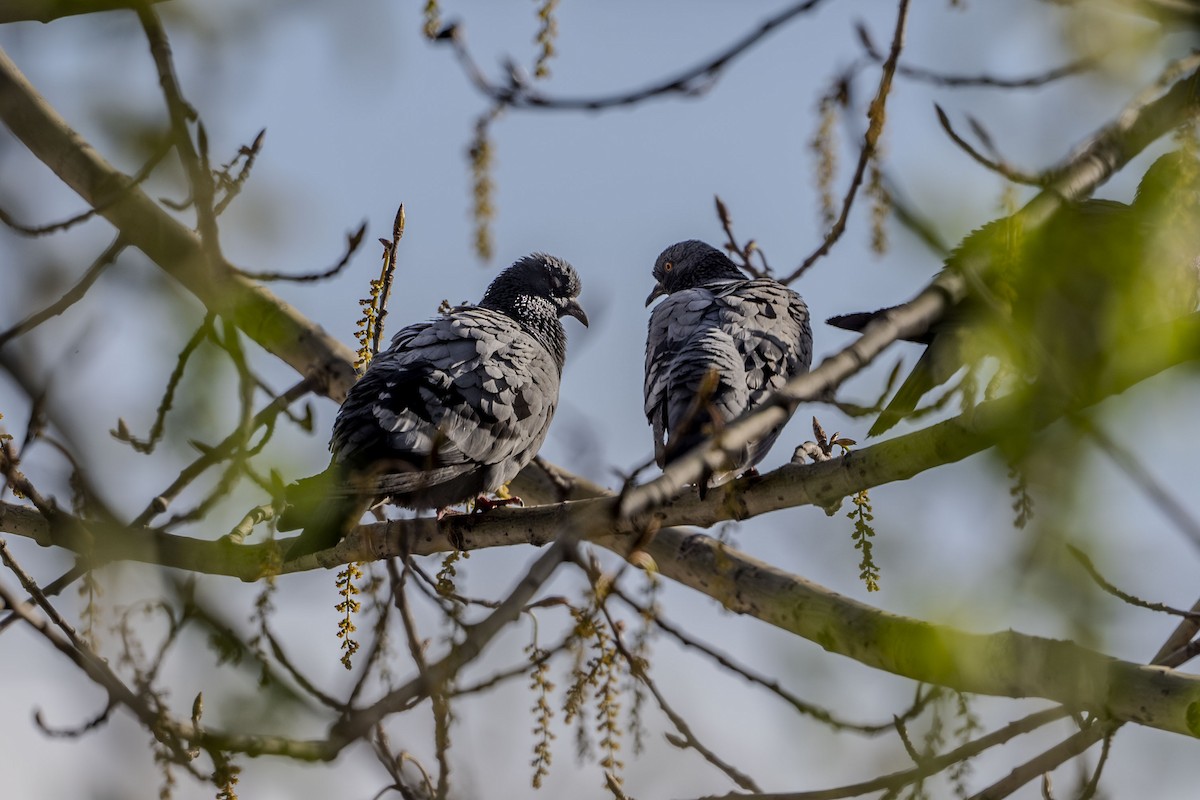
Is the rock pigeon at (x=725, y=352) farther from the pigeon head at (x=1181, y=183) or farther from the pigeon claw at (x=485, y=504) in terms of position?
the pigeon head at (x=1181, y=183)

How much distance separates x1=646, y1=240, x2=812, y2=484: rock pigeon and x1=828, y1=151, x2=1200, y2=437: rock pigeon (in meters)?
1.45

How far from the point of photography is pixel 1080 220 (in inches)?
93.9

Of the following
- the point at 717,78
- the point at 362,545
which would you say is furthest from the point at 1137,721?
the point at 362,545

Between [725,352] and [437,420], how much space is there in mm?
1160

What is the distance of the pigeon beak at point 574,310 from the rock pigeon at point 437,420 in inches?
27.9

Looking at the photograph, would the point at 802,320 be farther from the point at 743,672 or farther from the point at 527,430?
the point at 743,672

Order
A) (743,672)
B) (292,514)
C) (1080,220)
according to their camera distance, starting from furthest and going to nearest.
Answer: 1. (292,514)
2. (743,672)
3. (1080,220)

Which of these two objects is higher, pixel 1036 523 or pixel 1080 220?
pixel 1080 220

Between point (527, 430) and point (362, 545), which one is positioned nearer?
point (362, 545)

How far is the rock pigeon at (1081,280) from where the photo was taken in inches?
80.0

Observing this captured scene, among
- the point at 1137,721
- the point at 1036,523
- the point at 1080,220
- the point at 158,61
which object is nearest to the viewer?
the point at 1036,523

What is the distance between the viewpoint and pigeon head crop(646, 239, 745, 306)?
657cm

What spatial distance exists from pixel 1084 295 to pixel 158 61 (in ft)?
5.95

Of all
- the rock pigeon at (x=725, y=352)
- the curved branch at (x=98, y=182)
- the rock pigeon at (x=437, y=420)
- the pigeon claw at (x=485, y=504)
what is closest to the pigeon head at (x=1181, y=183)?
the rock pigeon at (x=725, y=352)
